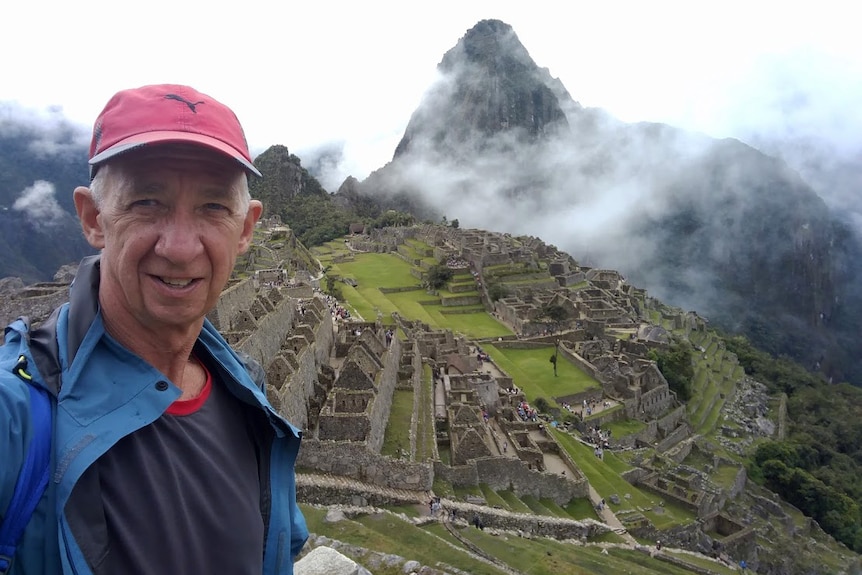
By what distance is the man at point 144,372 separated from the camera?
139 centimetres

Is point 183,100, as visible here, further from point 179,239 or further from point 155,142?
A: point 179,239

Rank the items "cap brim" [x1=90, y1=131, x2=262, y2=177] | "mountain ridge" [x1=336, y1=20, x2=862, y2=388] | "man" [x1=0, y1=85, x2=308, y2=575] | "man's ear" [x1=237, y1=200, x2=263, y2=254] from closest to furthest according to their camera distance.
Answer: "man" [x1=0, y1=85, x2=308, y2=575] → "cap brim" [x1=90, y1=131, x2=262, y2=177] → "man's ear" [x1=237, y1=200, x2=263, y2=254] → "mountain ridge" [x1=336, y1=20, x2=862, y2=388]

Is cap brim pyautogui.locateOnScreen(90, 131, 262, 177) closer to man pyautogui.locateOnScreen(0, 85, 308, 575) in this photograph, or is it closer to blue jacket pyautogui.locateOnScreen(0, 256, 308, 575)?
man pyautogui.locateOnScreen(0, 85, 308, 575)

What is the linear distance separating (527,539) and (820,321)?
130 metres

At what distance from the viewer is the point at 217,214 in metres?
1.83

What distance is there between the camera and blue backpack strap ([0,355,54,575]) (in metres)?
1.28

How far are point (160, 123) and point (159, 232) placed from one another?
1.05 ft

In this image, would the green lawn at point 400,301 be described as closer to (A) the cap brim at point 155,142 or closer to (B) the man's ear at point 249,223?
(B) the man's ear at point 249,223

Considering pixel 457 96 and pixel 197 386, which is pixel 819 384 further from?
pixel 457 96

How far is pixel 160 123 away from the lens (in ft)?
5.36

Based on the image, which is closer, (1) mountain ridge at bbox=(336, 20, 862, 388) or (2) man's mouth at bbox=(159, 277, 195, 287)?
(2) man's mouth at bbox=(159, 277, 195, 287)

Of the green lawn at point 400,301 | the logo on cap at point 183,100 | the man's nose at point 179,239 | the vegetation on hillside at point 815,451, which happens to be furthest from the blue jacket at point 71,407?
the vegetation on hillside at point 815,451

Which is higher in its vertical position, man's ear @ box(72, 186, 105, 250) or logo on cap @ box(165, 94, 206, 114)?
logo on cap @ box(165, 94, 206, 114)

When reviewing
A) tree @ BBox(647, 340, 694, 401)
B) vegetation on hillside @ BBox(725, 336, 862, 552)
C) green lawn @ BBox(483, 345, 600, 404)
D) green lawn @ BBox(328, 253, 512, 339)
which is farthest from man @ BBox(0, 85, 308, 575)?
tree @ BBox(647, 340, 694, 401)
